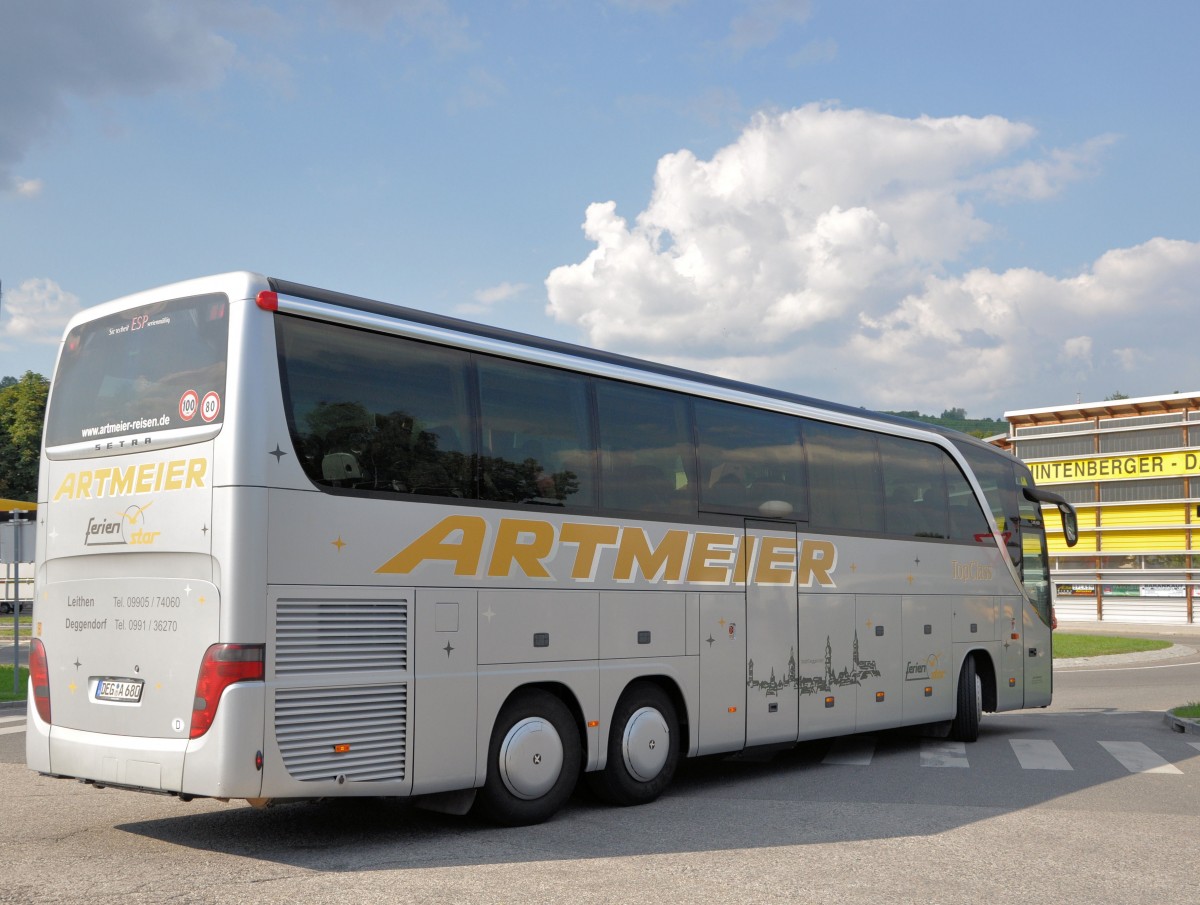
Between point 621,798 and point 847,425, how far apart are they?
5.20 metres

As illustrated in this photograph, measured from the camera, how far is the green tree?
6794 cm

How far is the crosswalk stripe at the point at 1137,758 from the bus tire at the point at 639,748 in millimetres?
4999

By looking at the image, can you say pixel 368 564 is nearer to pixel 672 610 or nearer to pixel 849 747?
pixel 672 610

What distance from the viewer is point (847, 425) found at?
13852 millimetres

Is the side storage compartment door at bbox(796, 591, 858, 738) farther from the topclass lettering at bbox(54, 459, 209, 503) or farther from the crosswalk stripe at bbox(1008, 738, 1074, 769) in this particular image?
the topclass lettering at bbox(54, 459, 209, 503)

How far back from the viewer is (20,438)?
2741 inches

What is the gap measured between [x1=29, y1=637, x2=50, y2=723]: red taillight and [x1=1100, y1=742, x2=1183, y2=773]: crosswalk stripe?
984cm

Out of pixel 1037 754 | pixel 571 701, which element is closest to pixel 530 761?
pixel 571 701

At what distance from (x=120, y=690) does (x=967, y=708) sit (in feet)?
34.8

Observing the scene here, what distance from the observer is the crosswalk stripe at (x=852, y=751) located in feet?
45.4

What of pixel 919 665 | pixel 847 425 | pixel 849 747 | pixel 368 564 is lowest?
pixel 849 747

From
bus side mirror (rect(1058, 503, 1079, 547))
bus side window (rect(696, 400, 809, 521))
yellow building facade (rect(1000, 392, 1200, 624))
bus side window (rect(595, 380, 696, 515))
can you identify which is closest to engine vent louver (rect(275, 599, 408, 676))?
bus side window (rect(595, 380, 696, 515))

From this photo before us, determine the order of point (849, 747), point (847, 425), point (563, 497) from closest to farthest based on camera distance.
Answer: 1. point (563, 497)
2. point (847, 425)
3. point (849, 747)

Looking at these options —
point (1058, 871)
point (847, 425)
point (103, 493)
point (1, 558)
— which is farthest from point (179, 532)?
point (1, 558)
